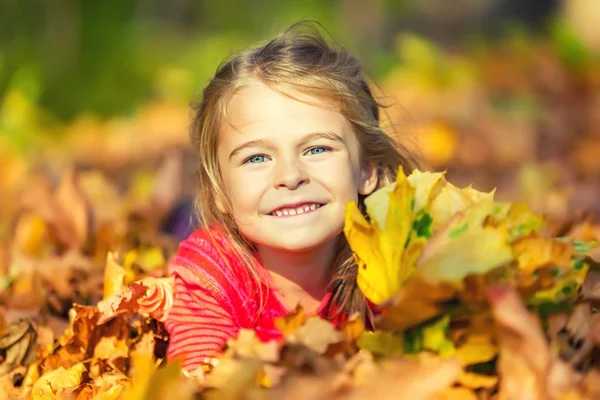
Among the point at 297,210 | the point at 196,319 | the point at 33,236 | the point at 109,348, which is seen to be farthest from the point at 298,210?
the point at 33,236

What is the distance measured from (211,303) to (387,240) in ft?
2.42

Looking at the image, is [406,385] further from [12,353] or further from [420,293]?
[12,353]

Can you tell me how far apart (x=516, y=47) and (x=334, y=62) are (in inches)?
265

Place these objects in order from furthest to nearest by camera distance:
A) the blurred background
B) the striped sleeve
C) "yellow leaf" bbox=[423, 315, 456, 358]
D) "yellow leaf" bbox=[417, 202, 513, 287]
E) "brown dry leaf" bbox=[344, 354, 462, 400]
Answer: the blurred background < the striped sleeve < "yellow leaf" bbox=[423, 315, 456, 358] < "yellow leaf" bbox=[417, 202, 513, 287] < "brown dry leaf" bbox=[344, 354, 462, 400]

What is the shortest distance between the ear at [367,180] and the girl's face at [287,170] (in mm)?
179

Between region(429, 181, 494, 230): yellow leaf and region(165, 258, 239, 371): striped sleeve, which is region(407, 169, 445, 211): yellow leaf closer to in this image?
region(429, 181, 494, 230): yellow leaf

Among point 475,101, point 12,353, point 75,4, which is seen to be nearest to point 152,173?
point 475,101

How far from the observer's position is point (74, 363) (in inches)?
101

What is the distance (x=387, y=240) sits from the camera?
2002mm

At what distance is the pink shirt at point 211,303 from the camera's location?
251 cm

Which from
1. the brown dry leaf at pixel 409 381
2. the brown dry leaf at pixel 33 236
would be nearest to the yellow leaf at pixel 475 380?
the brown dry leaf at pixel 409 381

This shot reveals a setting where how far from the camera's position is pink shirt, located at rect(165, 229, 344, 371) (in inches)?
98.9

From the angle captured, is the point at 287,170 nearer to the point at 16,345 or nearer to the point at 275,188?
the point at 275,188

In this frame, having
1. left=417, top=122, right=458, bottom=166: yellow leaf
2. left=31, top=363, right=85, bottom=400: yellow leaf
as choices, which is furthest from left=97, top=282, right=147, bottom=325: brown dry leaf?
left=417, top=122, right=458, bottom=166: yellow leaf
